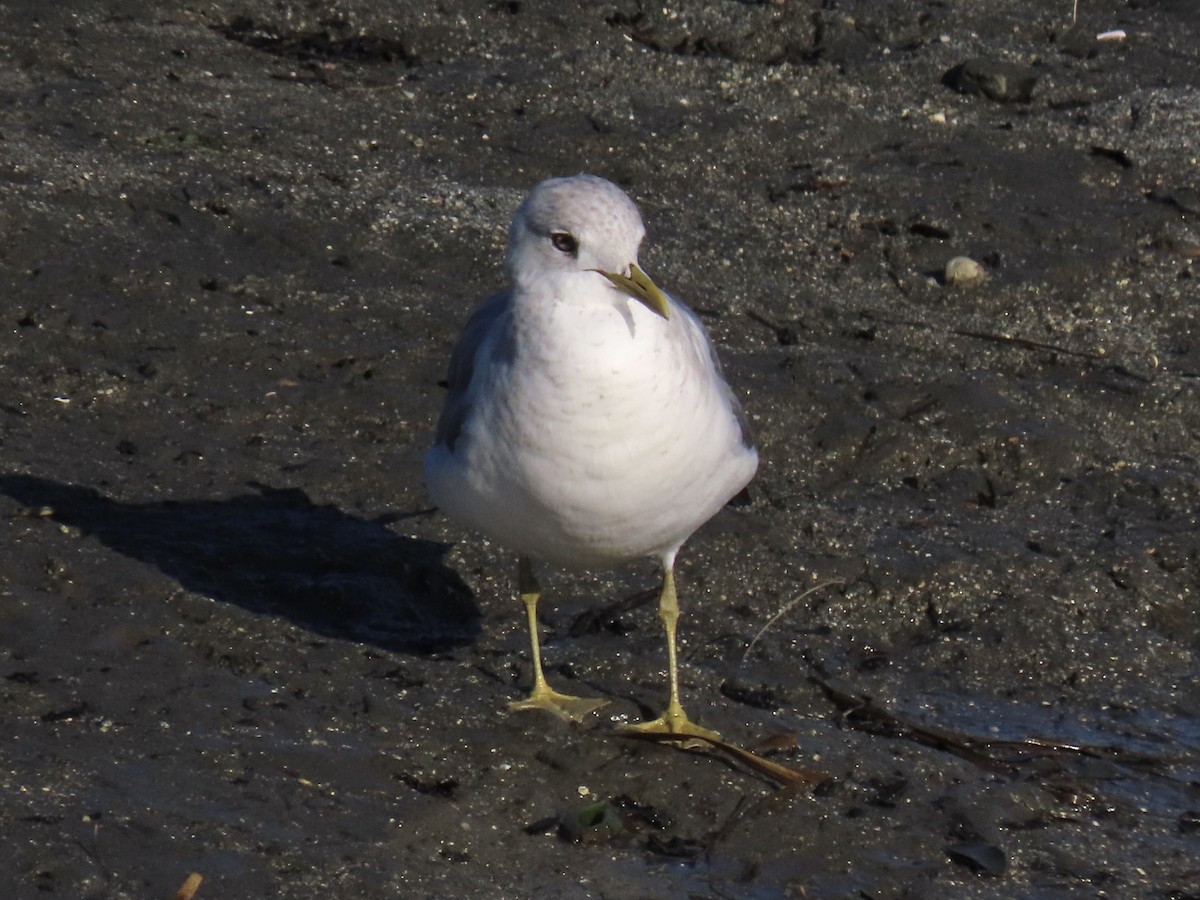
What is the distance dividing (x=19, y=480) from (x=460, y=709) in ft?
5.74

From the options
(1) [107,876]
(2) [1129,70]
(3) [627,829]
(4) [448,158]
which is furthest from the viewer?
(2) [1129,70]

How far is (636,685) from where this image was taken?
5230mm

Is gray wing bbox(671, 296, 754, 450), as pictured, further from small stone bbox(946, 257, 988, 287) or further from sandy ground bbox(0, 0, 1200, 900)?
small stone bbox(946, 257, 988, 287)

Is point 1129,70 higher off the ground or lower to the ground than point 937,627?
higher

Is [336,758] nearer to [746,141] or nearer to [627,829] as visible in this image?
[627,829]

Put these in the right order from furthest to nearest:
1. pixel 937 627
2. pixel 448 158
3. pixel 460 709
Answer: pixel 448 158 < pixel 937 627 < pixel 460 709

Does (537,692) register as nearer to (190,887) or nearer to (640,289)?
(640,289)

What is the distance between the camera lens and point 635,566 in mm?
5922

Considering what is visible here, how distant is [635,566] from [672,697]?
1.01 metres

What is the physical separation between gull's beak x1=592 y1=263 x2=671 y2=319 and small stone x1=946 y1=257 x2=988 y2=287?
140 inches

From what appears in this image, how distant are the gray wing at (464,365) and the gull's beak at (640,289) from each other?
31 centimetres

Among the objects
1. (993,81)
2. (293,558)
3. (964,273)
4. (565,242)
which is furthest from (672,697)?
(993,81)

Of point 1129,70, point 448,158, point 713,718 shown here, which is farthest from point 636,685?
point 1129,70

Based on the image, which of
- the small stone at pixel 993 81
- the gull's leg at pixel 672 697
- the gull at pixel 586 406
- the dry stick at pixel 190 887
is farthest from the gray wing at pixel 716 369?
the small stone at pixel 993 81
